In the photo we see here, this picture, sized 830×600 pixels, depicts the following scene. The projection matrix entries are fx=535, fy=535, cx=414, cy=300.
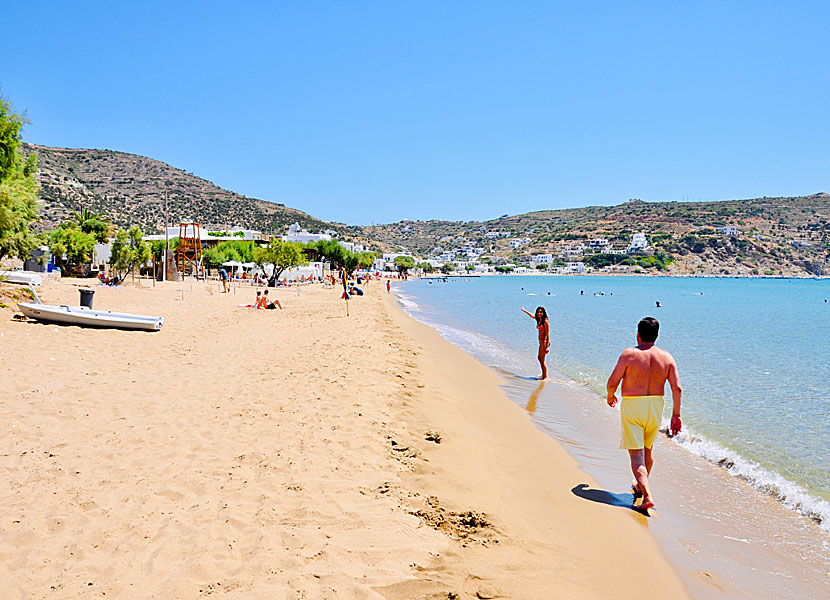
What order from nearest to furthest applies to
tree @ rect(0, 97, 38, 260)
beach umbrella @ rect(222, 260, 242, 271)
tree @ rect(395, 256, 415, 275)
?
1. tree @ rect(0, 97, 38, 260)
2. beach umbrella @ rect(222, 260, 242, 271)
3. tree @ rect(395, 256, 415, 275)

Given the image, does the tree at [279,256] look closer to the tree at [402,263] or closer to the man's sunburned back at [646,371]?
the man's sunburned back at [646,371]

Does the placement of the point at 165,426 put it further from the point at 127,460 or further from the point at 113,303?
the point at 113,303

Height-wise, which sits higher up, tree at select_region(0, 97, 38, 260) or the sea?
tree at select_region(0, 97, 38, 260)

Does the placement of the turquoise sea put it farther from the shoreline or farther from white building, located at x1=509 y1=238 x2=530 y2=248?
white building, located at x1=509 y1=238 x2=530 y2=248

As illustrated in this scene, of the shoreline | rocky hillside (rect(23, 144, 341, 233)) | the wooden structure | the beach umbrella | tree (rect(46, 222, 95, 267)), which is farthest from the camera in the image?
rocky hillside (rect(23, 144, 341, 233))

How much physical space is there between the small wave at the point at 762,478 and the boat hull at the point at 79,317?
36.8 feet

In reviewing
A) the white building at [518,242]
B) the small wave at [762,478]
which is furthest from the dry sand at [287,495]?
the white building at [518,242]

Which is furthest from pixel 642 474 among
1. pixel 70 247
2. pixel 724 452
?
pixel 70 247

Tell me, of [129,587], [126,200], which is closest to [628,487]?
[129,587]

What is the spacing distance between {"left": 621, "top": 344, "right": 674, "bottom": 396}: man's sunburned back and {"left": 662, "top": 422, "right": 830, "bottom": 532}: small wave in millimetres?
1974

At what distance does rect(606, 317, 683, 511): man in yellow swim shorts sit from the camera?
4.24 metres

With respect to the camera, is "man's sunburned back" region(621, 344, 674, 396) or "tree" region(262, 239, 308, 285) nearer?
"man's sunburned back" region(621, 344, 674, 396)

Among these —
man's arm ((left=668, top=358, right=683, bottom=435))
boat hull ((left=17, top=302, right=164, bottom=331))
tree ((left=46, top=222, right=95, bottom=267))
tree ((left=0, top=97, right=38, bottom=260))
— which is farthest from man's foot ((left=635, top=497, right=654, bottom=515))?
tree ((left=46, top=222, right=95, bottom=267))

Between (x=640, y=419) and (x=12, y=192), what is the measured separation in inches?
585
